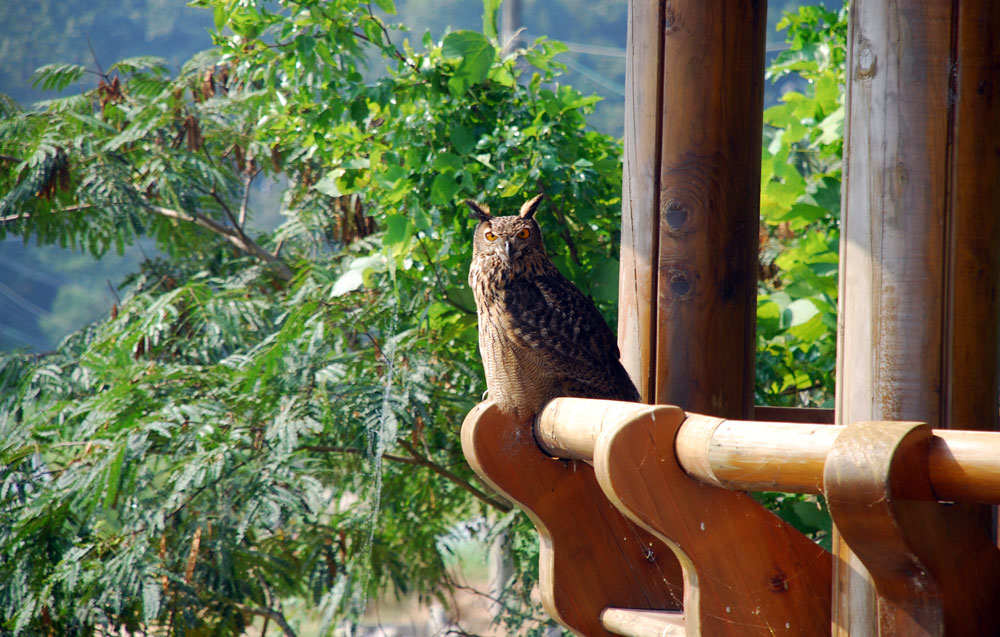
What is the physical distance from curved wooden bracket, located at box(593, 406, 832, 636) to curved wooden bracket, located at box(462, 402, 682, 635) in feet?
1.37

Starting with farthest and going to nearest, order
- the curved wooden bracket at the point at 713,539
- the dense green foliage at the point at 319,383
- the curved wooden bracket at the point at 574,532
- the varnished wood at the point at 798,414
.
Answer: the dense green foliage at the point at 319,383 < the varnished wood at the point at 798,414 < the curved wooden bracket at the point at 574,532 < the curved wooden bracket at the point at 713,539

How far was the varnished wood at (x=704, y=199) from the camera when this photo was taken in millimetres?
1503

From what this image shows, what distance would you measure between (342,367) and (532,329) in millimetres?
1065

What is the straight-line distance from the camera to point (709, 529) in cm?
107

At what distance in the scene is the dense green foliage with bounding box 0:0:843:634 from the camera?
2.55 metres

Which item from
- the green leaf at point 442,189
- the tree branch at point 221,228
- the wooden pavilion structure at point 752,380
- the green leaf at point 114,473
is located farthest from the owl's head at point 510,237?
the tree branch at point 221,228

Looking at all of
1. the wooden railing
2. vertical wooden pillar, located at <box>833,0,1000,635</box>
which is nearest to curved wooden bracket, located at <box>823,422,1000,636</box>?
the wooden railing

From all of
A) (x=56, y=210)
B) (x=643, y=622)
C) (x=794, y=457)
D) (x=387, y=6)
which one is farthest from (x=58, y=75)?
Answer: (x=794, y=457)

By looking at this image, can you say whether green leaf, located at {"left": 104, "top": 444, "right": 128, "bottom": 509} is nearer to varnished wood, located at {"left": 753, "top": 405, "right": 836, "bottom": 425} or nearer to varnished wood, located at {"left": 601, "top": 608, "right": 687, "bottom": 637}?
varnished wood, located at {"left": 601, "top": 608, "right": 687, "bottom": 637}

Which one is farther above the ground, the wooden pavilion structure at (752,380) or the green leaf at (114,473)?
the wooden pavilion structure at (752,380)

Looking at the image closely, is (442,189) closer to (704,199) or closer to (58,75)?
(704,199)

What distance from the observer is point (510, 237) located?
2053 millimetres

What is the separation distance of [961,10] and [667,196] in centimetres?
53

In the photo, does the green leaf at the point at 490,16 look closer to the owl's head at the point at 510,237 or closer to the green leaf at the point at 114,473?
the owl's head at the point at 510,237
